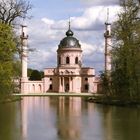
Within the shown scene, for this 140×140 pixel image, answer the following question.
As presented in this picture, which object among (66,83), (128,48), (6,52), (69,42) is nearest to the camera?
(6,52)

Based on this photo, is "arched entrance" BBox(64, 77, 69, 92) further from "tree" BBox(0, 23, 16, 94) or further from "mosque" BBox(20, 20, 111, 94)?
"tree" BBox(0, 23, 16, 94)

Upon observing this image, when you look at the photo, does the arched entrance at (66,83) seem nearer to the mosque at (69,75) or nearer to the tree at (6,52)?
the mosque at (69,75)

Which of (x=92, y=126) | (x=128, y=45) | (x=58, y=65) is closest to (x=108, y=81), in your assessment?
(x=128, y=45)

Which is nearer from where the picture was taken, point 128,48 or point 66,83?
point 128,48

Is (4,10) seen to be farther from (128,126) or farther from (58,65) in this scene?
(58,65)

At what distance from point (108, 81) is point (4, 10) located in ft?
86.7

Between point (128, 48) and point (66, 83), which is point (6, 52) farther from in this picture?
point (66, 83)

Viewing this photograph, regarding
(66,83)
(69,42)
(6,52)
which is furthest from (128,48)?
(66,83)

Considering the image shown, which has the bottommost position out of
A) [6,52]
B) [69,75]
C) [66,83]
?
[6,52]

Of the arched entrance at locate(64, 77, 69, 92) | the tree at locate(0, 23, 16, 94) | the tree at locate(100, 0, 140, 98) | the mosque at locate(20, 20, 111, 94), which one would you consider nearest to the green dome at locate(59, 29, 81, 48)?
the mosque at locate(20, 20, 111, 94)

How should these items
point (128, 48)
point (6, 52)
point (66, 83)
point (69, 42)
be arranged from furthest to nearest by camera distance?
point (66, 83), point (69, 42), point (128, 48), point (6, 52)

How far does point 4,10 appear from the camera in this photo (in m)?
44.6

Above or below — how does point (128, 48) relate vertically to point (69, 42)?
below

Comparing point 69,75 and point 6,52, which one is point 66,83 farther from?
point 6,52
